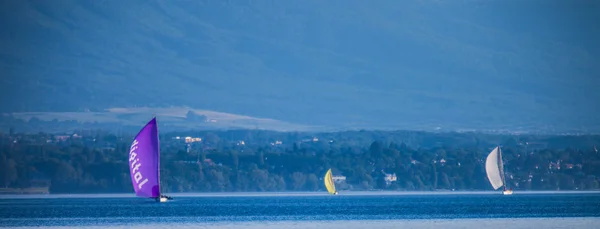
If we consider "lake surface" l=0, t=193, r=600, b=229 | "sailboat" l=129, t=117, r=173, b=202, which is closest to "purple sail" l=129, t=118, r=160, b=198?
"sailboat" l=129, t=117, r=173, b=202

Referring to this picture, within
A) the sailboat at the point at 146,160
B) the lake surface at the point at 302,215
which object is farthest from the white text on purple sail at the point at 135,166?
the lake surface at the point at 302,215

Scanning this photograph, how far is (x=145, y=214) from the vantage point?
134750 mm

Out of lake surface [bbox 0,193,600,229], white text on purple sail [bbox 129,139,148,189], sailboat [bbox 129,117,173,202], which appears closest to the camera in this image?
lake surface [bbox 0,193,600,229]

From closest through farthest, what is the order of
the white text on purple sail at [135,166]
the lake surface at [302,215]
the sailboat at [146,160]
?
the lake surface at [302,215] < the sailboat at [146,160] < the white text on purple sail at [135,166]

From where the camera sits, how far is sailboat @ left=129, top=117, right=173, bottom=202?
125500mm

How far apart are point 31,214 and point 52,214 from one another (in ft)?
6.05

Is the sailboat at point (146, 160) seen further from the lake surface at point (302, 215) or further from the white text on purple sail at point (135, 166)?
the lake surface at point (302, 215)

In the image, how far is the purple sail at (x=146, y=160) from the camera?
126 m

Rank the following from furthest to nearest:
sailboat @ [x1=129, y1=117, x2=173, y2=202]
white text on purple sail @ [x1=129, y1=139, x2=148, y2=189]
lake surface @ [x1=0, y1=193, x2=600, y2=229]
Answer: white text on purple sail @ [x1=129, y1=139, x2=148, y2=189] < sailboat @ [x1=129, y1=117, x2=173, y2=202] < lake surface @ [x1=0, y1=193, x2=600, y2=229]

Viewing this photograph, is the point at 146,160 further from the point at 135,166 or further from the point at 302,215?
the point at 302,215

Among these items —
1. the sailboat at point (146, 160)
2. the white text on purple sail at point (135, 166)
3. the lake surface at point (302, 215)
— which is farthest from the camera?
the white text on purple sail at point (135, 166)

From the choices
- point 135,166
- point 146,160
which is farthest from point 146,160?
point 135,166

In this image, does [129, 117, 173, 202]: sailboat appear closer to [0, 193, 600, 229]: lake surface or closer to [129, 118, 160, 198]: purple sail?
[129, 118, 160, 198]: purple sail

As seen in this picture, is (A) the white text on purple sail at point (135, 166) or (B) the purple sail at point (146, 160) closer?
(B) the purple sail at point (146, 160)
